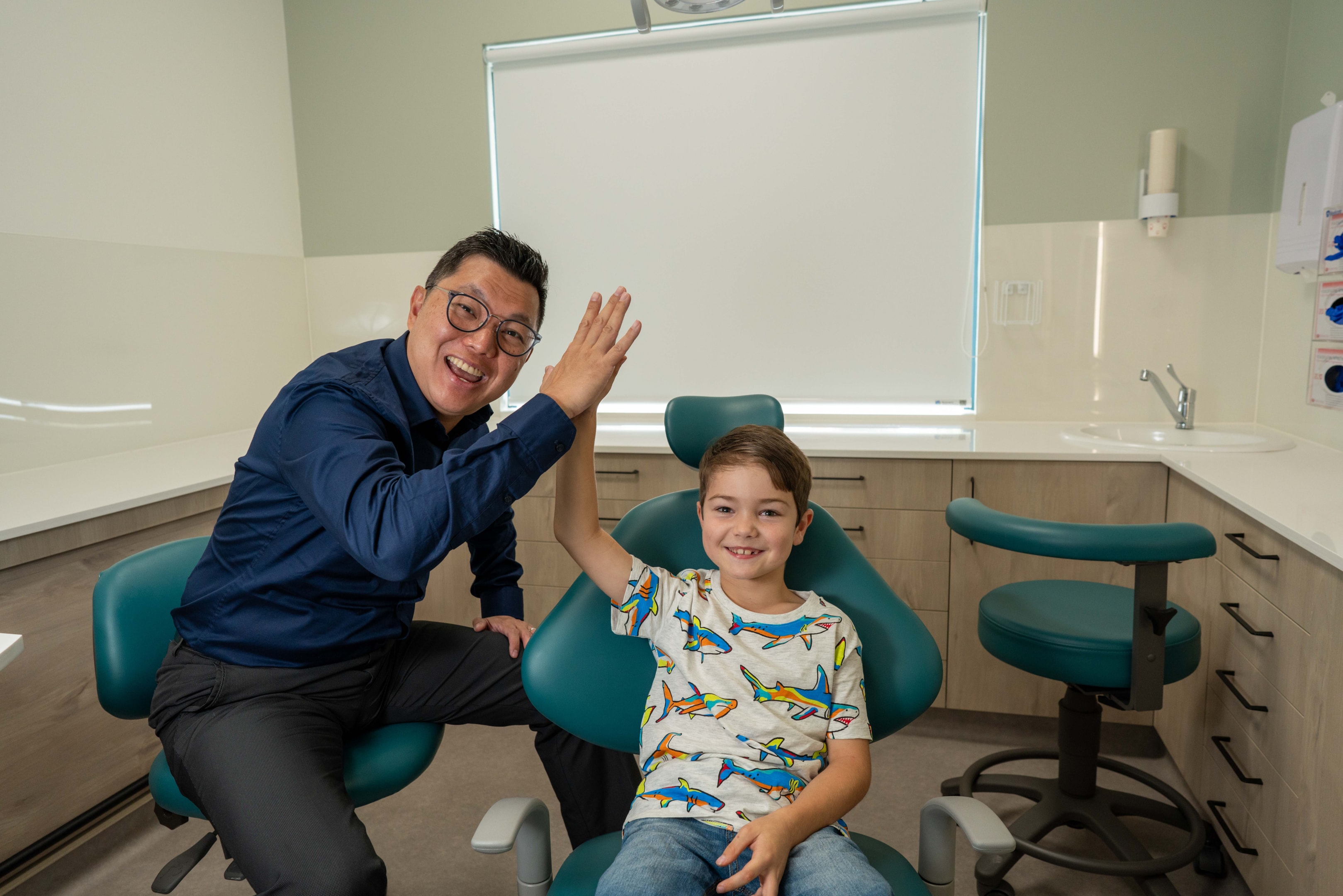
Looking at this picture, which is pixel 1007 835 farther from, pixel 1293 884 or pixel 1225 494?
pixel 1225 494

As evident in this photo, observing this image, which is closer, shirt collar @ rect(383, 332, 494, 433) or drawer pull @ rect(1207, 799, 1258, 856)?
shirt collar @ rect(383, 332, 494, 433)

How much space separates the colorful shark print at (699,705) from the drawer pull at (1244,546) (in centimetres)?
115

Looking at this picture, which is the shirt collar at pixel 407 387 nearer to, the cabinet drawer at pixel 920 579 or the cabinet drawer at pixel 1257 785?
the cabinet drawer at pixel 920 579

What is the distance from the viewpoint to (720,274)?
10.4ft

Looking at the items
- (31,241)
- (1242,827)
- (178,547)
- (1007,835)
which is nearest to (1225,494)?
(1242,827)

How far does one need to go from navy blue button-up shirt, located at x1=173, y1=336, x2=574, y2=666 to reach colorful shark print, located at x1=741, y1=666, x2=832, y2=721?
0.47 meters

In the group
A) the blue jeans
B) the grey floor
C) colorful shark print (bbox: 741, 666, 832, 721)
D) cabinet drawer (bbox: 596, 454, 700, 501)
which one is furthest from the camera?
cabinet drawer (bbox: 596, 454, 700, 501)

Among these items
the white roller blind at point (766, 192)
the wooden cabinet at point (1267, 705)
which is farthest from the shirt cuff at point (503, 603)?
the white roller blind at point (766, 192)

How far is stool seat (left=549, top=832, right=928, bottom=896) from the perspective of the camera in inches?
43.9

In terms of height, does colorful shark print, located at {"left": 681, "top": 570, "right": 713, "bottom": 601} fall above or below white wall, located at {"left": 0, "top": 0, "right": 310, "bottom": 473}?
below

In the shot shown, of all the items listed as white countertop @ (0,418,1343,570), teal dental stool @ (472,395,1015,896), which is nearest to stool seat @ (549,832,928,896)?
teal dental stool @ (472,395,1015,896)

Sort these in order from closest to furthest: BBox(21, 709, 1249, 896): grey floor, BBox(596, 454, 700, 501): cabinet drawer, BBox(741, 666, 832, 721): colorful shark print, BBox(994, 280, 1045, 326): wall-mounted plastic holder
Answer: BBox(741, 666, 832, 721): colorful shark print → BBox(21, 709, 1249, 896): grey floor → BBox(596, 454, 700, 501): cabinet drawer → BBox(994, 280, 1045, 326): wall-mounted plastic holder

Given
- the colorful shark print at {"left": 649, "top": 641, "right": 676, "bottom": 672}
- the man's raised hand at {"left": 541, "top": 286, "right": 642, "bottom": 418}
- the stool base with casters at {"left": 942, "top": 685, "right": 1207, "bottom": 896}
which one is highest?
the man's raised hand at {"left": 541, "top": 286, "right": 642, "bottom": 418}

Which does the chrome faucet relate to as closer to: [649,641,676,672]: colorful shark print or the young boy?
the young boy
